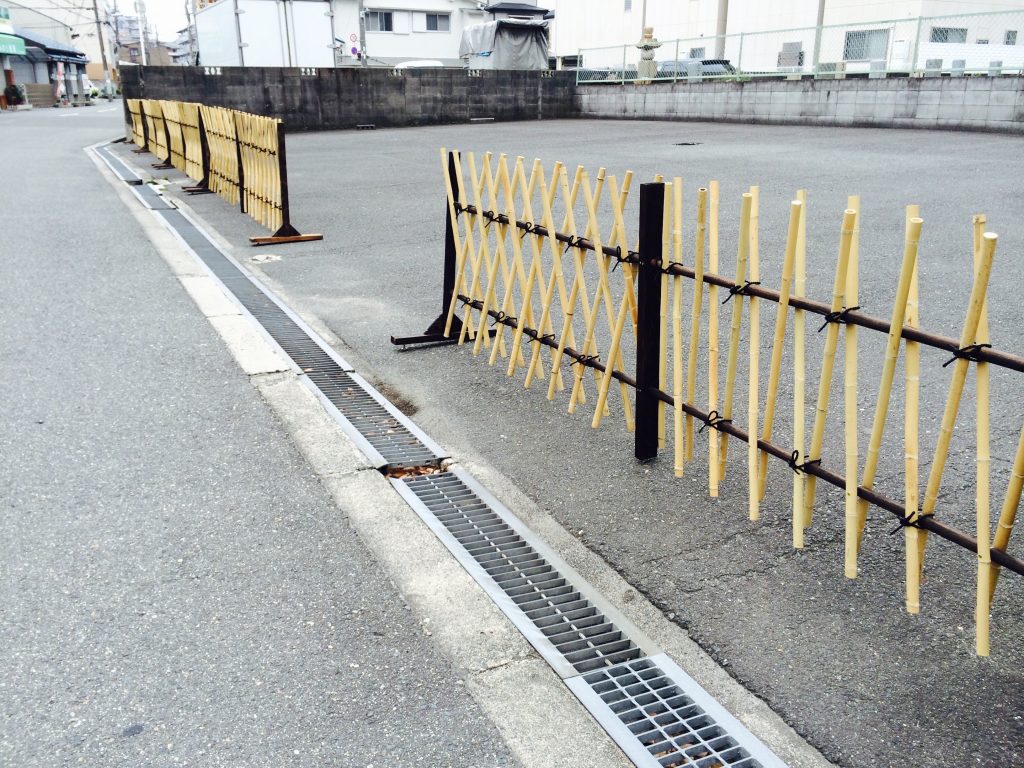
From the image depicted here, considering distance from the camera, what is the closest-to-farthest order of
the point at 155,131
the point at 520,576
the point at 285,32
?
the point at 520,576 → the point at 155,131 → the point at 285,32

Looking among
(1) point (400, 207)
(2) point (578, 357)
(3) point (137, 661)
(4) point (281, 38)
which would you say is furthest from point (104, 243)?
(4) point (281, 38)

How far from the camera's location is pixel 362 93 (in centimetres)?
2542

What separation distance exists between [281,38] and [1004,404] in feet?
96.6

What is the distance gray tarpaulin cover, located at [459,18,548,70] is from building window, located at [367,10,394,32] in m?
9.76

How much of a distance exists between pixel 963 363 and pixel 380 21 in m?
44.0

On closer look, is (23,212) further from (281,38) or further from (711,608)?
(281,38)

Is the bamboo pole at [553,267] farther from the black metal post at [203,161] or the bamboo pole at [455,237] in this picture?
the black metal post at [203,161]

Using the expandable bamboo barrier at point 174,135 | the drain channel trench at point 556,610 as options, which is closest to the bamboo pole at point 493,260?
the drain channel trench at point 556,610

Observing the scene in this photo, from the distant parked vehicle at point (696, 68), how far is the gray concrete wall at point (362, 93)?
11.8 ft

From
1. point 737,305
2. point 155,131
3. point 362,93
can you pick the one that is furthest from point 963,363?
point 362,93

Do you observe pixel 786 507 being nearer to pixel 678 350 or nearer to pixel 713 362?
pixel 713 362

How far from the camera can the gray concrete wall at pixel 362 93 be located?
23.2 metres

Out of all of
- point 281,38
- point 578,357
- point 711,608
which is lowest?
point 711,608

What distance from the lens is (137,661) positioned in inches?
99.9
